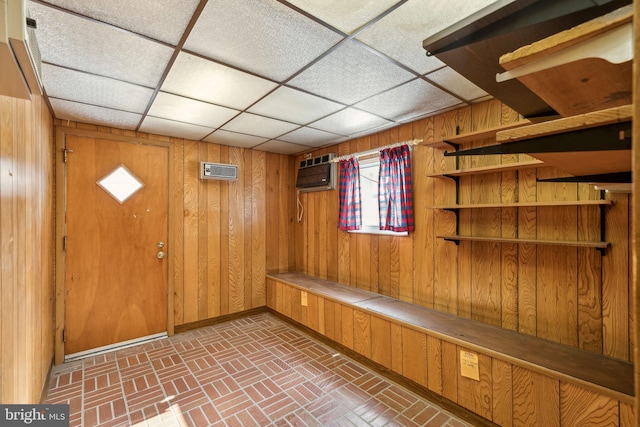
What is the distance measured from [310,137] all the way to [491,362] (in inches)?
114

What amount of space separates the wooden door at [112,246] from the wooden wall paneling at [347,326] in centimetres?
222

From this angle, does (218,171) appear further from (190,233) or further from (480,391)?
(480,391)

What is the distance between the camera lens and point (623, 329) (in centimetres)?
173

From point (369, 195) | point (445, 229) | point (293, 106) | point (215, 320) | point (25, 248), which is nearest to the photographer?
point (25, 248)

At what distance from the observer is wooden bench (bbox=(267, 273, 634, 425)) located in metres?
1.53

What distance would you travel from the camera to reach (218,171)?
371 cm

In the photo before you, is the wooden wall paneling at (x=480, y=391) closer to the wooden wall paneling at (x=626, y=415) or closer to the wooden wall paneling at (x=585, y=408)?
the wooden wall paneling at (x=585, y=408)

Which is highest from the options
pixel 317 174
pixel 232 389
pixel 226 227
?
pixel 317 174

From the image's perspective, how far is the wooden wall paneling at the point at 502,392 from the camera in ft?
5.83

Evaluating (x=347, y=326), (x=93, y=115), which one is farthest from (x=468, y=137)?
(x=93, y=115)

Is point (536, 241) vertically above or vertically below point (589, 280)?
above

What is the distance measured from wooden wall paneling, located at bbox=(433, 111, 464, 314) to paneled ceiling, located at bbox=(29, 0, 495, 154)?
18 cm

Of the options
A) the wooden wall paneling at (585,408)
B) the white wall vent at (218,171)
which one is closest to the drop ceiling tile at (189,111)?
the white wall vent at (218,171)

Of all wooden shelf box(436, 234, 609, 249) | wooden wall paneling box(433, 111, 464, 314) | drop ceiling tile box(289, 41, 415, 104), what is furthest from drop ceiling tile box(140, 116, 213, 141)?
wooden shelf box(436, 234, 609, 249)
